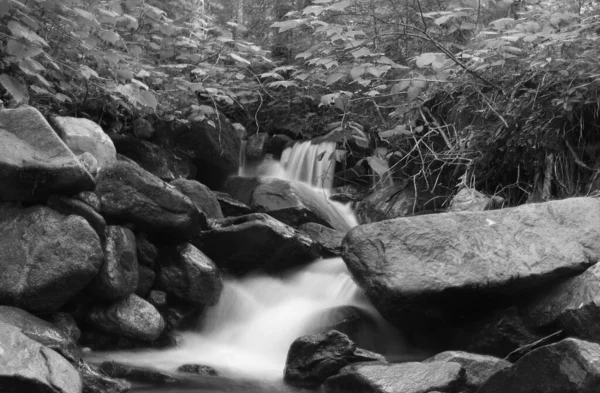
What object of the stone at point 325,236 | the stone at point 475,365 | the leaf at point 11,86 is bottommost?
the stone at point 325,236

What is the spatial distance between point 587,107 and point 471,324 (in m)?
2.02

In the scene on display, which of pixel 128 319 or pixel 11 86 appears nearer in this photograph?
pixel 11 86

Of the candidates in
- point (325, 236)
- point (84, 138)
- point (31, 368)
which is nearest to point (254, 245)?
point (325, 236)

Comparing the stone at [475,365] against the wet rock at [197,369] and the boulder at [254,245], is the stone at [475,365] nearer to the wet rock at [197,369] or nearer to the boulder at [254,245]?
the wet rock at [197,369]

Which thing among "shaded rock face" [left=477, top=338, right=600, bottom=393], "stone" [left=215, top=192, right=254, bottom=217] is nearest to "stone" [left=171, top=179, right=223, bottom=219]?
"stone" [left=215, top=192, right=254, bottom=217]

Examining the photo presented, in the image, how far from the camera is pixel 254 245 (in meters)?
5.50

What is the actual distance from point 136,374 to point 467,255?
2.28 m

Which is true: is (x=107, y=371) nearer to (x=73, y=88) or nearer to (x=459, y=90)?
(x=73, y=88)

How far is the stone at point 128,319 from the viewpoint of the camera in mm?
4277

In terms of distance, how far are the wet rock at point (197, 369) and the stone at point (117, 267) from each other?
723 mm

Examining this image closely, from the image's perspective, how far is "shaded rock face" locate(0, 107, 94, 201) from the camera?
155 inches

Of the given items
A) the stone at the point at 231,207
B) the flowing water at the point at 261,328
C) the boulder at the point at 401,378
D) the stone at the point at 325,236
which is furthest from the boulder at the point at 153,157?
the boulder at the point at 401,378

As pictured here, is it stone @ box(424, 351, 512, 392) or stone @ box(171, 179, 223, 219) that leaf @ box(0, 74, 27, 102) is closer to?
stone @ box(171, 179, 223, 219)

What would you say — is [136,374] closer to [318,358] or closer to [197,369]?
[197,369]
